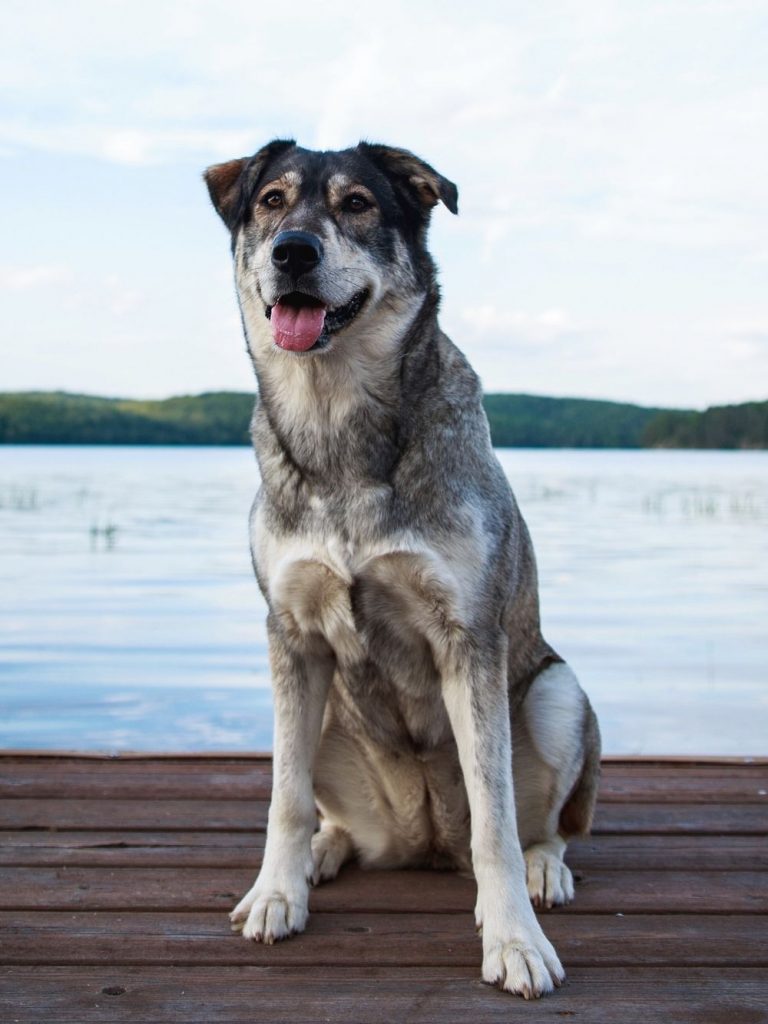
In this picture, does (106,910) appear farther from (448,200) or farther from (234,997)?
(448,200)

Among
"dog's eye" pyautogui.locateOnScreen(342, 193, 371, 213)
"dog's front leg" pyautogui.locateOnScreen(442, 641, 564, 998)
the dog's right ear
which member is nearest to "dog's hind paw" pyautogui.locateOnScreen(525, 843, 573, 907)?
"dog's front leg" pyautogui.locateOnScreen(442, 641, 564, 998)

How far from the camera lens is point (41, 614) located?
10586mm

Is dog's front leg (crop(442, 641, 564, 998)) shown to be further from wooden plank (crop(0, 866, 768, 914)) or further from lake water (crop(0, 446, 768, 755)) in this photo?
lake water (crop(0, 446, 768, 755))

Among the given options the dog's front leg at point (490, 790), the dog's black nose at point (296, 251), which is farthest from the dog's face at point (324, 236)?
the dog's front leg at point (490, 790)

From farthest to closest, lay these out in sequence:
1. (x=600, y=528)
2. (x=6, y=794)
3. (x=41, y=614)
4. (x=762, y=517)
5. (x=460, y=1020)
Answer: (x=762, y=517), (x=600, y=528), (x=41, y=614), (x=6, y=794), (x=460, y=1020)

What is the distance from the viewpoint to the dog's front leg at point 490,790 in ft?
9.46

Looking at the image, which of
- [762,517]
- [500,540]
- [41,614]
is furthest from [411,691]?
[762,517]

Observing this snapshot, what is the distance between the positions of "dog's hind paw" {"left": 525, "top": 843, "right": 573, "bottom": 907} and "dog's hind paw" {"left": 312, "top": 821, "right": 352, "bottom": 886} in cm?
56

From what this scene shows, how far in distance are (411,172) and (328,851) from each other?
2016 mm

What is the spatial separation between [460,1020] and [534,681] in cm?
126

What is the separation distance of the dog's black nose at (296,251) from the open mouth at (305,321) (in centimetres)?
8

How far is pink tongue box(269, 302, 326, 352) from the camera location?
3.11 m

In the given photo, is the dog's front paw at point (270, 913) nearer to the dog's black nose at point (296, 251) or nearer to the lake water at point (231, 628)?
the dog's black nose at point (296, 251)

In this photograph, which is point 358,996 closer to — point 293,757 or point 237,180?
point 293,757
